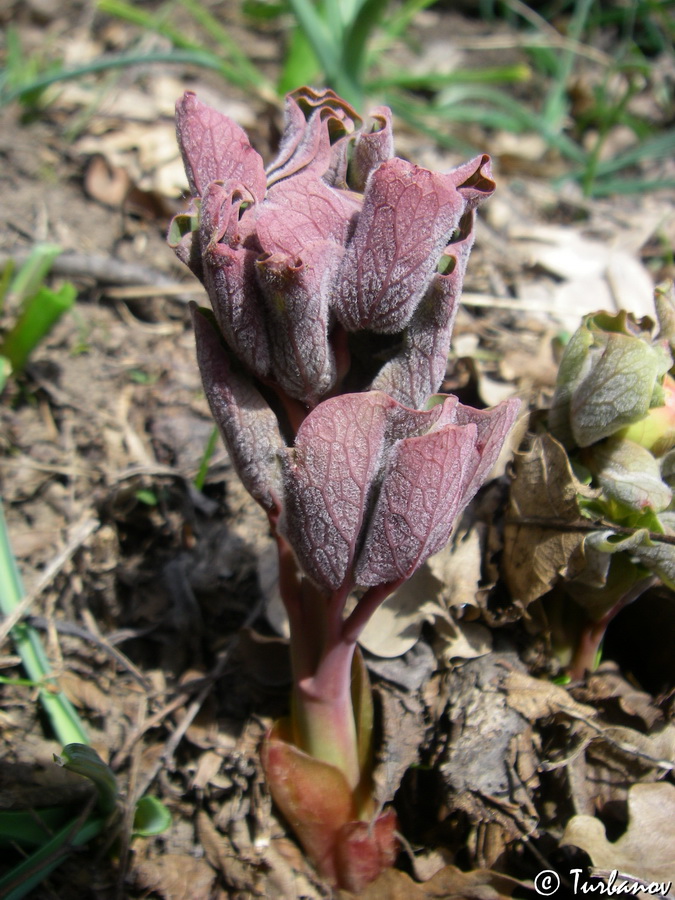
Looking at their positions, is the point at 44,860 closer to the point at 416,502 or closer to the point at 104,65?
the point at 416,502

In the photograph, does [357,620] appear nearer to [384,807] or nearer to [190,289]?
[384,807]

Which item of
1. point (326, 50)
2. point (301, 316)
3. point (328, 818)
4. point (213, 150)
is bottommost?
point (328, 818)

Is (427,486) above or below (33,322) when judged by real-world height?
below

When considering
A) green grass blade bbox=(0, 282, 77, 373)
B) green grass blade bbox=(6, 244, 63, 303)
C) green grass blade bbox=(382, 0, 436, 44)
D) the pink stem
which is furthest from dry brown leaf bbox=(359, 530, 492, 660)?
green grass blade bbox=(382, 0, 436, 44)

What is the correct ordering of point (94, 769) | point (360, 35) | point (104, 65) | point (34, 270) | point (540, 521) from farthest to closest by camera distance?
point (360, 35) < point (104, 65) < point (34, 270) < point (540, 521) < point (94, 769)

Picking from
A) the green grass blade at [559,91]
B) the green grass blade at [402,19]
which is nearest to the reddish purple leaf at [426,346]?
the green grass blade at [559,91]

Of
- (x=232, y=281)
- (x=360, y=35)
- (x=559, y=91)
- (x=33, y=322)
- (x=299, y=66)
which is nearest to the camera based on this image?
(x=232, y=281)

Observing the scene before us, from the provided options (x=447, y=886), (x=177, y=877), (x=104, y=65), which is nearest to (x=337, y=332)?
(x=447, y=886)

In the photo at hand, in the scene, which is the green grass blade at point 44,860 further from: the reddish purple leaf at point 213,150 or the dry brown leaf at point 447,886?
the reddish purple leaf at point 213,150
